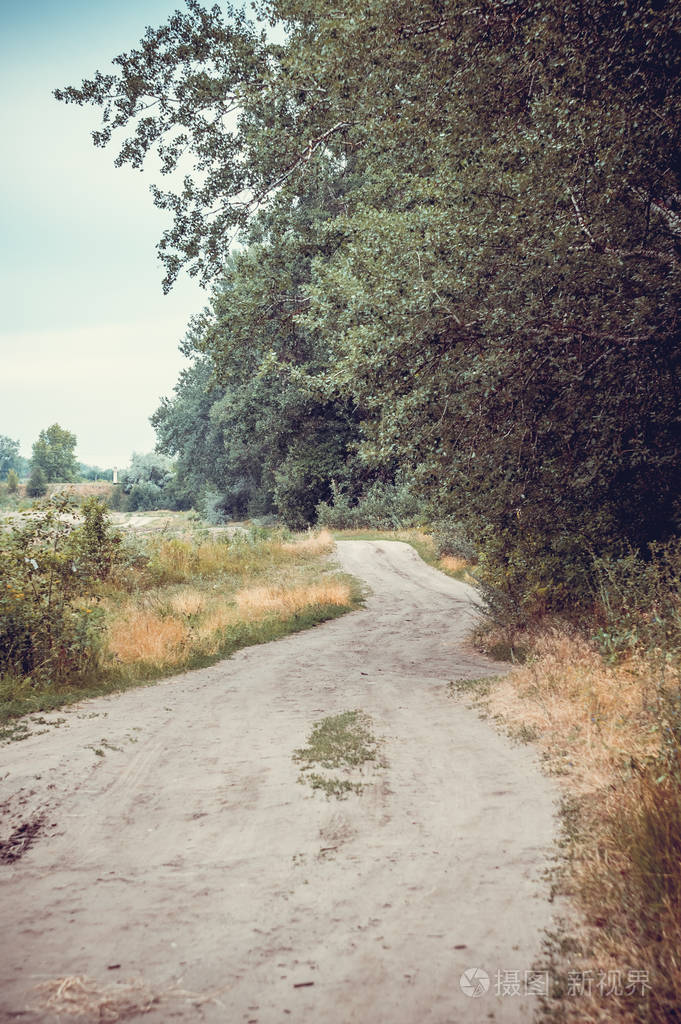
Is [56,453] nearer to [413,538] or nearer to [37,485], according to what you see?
[37,485]

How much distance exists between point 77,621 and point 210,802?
4825 mm

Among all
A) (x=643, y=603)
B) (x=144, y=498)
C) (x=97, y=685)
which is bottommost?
(x=97, y=685)

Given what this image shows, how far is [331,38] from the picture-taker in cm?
839

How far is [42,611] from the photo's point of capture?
906 centimetres

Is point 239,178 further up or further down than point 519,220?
further up

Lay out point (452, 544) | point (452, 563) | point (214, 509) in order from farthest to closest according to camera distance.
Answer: point (214, 509) < point (452, 544) < point (452, 563)

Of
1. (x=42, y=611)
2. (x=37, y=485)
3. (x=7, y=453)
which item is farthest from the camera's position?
(x=7, y=453)

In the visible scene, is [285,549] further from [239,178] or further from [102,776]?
[102,776]

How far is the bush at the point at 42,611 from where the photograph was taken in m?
8.70

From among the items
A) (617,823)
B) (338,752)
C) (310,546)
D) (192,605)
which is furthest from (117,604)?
(617,823)

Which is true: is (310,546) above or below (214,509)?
below

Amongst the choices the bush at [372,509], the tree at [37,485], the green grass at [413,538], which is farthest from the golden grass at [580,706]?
the tree at [37,485]

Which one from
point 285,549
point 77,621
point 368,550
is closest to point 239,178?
point 77,621

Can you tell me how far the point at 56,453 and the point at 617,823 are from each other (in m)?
106
